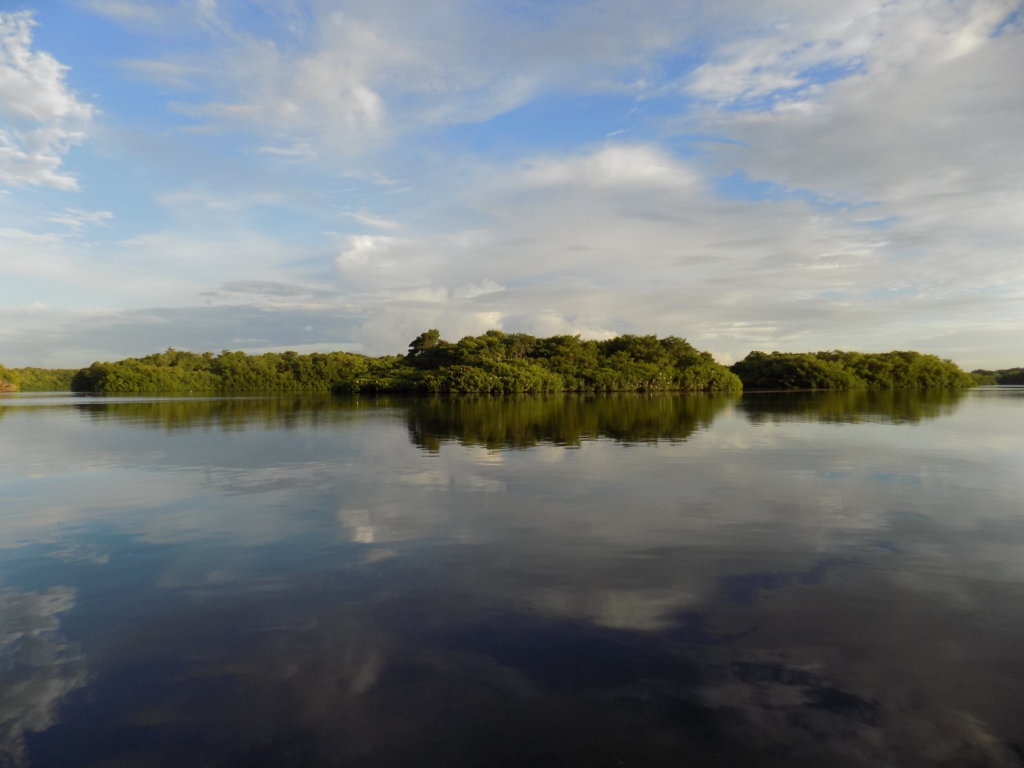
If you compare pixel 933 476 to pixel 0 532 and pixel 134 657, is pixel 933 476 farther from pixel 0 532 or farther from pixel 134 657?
pixel 0 532

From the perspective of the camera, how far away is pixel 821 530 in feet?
28.2

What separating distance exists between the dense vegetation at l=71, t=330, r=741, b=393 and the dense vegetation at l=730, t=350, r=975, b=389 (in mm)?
19220

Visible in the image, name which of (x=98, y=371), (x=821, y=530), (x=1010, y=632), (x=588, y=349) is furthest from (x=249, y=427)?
(x=98, y=371)

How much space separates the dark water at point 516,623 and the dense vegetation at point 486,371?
61.6m

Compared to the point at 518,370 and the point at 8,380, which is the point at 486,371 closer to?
the point at 518,370

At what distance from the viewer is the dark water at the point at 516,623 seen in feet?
12.6

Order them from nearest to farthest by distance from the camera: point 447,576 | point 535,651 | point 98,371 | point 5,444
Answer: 1. point 535,651
2. point 447,576
3. point 5,444
4. point 98,371

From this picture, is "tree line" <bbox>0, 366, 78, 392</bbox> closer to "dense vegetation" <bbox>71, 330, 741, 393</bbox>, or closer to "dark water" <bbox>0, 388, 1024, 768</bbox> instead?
"dense vegetation" <bbox>71, 330, 741, 393</bbox>

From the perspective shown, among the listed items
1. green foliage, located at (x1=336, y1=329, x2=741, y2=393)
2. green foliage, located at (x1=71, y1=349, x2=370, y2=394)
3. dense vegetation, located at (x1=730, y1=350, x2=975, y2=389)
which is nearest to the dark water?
green foliage, located at (x1=336, y1=329, x2=741, y2=393)

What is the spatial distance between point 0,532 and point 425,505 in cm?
645

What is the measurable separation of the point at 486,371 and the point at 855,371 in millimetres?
69059

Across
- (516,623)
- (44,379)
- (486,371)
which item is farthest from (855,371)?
(44,379)

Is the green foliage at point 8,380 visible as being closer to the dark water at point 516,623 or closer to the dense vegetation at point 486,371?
the dense vegetation at point 486,371

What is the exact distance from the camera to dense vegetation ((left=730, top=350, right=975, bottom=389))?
325ft
